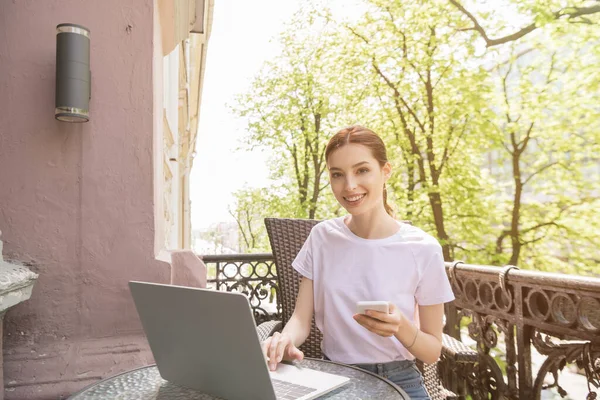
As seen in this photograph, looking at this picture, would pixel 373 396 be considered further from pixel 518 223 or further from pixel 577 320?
pixel 518 223

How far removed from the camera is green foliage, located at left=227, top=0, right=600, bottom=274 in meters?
10.8

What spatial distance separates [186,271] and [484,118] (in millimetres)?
10357

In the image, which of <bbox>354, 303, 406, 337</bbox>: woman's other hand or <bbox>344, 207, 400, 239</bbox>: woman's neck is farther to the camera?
<bbox>344, 207, 400, 239</bbox>: woman's neck

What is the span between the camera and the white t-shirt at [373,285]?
1853 millimetres

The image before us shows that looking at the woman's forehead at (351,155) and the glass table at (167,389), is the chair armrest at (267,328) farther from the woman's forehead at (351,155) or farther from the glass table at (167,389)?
the woman's forehead at (351,155)

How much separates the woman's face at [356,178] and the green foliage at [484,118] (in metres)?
8.83

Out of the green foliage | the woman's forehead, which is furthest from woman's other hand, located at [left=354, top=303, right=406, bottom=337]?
the green foliage

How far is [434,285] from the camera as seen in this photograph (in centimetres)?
184

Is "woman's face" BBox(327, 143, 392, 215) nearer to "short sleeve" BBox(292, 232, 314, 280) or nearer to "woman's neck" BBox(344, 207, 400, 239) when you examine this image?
"woman's neck" BBox(344, 207, 400, 239)

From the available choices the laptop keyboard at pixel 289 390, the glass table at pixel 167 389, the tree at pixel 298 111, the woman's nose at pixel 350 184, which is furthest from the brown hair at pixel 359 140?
the tree at pixel 298 111

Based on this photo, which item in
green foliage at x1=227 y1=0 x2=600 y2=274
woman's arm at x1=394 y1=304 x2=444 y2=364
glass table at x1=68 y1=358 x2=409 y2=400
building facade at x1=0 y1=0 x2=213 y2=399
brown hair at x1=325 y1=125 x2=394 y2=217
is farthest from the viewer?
green foliage at x1=227 y1=0 x2=600 y2=274

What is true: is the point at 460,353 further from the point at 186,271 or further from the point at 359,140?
the point at 186,271

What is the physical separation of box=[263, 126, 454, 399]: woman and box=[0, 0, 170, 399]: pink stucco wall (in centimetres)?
82

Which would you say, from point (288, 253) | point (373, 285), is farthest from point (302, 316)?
point (288, 253)
